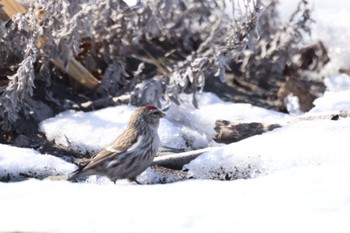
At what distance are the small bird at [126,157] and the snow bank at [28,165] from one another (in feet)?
0.64

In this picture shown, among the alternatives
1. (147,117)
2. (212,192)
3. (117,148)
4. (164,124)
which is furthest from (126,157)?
(212,192)

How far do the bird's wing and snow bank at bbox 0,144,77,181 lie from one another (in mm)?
207

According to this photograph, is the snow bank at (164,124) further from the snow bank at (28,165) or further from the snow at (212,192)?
the snow bank at (28,165)

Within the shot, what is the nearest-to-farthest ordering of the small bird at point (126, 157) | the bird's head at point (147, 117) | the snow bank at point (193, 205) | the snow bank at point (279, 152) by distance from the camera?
the snow bank at point (193, 205) → the snow bank at point (279, 152) → the small bird at point (126, 157) → the bird's head at point (147, 117)

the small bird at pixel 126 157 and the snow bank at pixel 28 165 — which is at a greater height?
the small bird at pixel 126 157

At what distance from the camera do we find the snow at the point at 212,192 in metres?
4.18

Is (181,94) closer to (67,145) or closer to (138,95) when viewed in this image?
(138,95)

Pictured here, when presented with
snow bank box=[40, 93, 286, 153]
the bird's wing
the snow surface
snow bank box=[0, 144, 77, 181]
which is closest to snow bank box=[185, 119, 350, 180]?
the snow surface

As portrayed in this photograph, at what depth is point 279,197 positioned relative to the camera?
4.41 metres

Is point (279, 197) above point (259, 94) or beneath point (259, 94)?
beneath

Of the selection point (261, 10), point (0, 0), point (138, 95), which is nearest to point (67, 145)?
point (138, 95)

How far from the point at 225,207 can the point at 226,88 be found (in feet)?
12.5

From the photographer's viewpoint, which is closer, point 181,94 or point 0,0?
point 0,0

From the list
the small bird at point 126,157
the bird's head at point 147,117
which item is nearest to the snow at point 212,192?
the small bird at point 126,157
